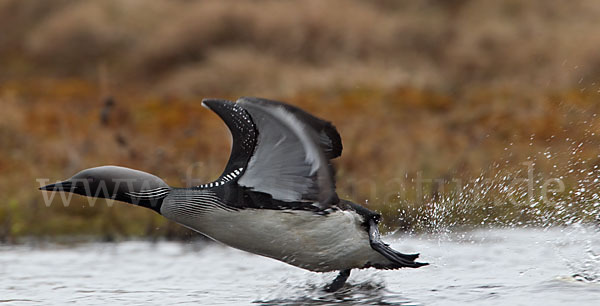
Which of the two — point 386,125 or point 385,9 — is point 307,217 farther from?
point 385,9

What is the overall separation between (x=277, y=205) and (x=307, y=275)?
1.33 m

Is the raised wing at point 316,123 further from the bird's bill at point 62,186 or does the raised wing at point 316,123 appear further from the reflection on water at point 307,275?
the bird's bill at point 62,186

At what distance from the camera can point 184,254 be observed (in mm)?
7715

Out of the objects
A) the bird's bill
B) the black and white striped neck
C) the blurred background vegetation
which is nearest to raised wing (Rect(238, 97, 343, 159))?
the black and white striped neck

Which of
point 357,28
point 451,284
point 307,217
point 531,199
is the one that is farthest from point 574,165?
point 357,28

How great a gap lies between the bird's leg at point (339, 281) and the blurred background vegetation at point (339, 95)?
1.61m

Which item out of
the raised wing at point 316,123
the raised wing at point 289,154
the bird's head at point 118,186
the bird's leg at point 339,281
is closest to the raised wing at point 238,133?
the raised wing at point 289,154

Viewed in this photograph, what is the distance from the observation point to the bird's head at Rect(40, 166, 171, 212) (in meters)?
5.64

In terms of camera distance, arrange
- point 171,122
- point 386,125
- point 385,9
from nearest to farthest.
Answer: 1. point 386,125
2. point 171,122
3. point 385,9

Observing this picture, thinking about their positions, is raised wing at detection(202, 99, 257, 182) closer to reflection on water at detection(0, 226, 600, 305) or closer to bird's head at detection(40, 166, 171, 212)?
bird's head at detection(40, 166, 171, 212)

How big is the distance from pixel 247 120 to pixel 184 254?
1.97 metres

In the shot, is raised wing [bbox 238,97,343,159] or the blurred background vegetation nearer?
raised wing [bbox 238,97,343,159]

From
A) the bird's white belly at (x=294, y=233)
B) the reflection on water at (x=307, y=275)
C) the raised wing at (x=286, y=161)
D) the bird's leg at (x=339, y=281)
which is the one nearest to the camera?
the raised wing at (x=286, y=161)

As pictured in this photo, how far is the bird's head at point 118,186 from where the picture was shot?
5641mm
